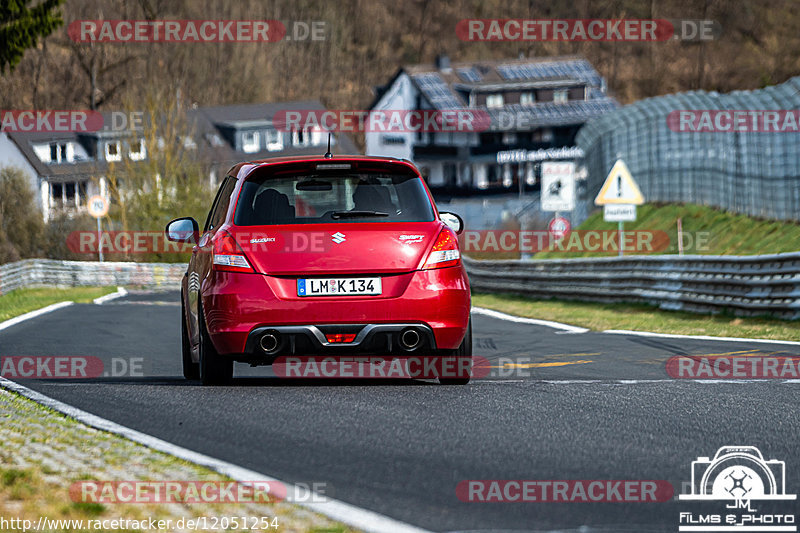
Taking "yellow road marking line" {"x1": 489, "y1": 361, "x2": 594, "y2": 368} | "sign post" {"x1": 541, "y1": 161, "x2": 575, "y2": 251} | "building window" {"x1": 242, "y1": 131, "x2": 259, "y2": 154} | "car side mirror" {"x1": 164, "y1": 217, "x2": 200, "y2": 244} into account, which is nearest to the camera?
"car side mirror" {"x1": 164, "y1": 217, "x2": 200, "y2": 244}

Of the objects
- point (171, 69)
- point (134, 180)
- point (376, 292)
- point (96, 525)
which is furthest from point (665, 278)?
point (171, 69)

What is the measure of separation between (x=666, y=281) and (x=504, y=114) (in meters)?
75.9

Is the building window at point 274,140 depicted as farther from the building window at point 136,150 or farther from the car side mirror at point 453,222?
the car side mirror at point 453,222

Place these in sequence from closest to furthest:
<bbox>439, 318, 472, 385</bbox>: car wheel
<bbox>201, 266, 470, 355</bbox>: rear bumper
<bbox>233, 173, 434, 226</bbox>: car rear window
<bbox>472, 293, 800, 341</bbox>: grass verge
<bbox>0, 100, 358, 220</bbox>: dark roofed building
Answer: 1. <bbox>201, 266, 470, 355</bbox>: rear bumper
2. <bbox>233, 173, 434, 226</bbox>: car rear window
3. <bbox>439, 318, 472, 385</bbox>: car wheel
4. <bbox>472, 293, 800, 341</bbox>: grass verge
5. <bbox>0, 100, 358, 220</bbox>: dark roofed building

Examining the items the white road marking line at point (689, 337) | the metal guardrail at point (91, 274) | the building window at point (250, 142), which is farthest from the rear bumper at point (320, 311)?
the building window at point (250, 142)

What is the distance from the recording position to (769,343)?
530 inches

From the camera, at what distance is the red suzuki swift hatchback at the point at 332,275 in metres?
8.54

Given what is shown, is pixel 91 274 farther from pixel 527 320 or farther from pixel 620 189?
pixel 527 320

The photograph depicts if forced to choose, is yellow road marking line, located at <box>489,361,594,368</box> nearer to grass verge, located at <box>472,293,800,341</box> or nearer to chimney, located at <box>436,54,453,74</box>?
grass verge, located at <box>472,293,800,341</box>

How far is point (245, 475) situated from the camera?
5.62 meters

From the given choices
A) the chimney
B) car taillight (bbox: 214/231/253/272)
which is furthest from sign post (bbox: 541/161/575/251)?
the chimney

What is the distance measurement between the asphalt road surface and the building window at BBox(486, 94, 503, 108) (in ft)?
287

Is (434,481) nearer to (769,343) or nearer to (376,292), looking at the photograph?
(376,292)

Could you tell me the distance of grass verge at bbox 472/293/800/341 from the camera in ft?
51.2
